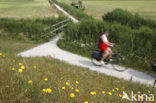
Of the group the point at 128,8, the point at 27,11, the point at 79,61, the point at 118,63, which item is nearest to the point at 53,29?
the point at 79,61

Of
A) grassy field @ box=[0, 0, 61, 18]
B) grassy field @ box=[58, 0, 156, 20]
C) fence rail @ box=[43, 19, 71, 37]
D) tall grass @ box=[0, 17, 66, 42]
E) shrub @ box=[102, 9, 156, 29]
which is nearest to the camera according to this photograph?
tall grass @ box=[0, 17, 66, 42]

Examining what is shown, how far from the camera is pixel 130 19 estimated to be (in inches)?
833

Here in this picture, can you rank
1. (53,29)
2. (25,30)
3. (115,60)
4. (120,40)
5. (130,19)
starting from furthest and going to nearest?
(130,19) < (53,29) < (25,30) < (120,40) < (115,60)

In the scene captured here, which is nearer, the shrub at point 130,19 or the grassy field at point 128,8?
the shrub at point 130,19

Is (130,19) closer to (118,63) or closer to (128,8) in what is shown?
(118,63)

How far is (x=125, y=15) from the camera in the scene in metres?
21.9

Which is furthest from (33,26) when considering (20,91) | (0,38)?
(20,91)

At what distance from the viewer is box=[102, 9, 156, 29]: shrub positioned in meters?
19.9

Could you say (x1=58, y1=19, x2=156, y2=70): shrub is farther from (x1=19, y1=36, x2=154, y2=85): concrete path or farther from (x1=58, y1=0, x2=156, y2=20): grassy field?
(x1=58, y1=0, x2=156, y2=20): grassy field

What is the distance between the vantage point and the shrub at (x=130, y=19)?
65.4 feet

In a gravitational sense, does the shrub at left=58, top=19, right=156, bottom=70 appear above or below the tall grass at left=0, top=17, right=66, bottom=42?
above

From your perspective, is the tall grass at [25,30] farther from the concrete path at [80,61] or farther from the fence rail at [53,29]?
the concrete path at [80,61]

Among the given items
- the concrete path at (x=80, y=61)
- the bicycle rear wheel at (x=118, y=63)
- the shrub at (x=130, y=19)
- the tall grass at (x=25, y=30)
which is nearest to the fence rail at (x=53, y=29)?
the tall grass at (x=25, y=30)

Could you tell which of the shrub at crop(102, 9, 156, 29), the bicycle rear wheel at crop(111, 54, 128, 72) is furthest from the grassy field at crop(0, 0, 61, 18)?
the bicycle rear wheel at crop(111, 54, 128, 72)
